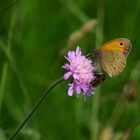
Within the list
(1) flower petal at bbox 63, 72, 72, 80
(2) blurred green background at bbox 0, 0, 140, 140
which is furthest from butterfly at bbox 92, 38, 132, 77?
(2) blurred green background at bbox 0, 0, 140, 140

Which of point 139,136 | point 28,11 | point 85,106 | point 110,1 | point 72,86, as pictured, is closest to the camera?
point 72,86

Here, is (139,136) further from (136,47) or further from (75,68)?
(136,47)

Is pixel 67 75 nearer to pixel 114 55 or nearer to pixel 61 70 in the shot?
pixel 114 55

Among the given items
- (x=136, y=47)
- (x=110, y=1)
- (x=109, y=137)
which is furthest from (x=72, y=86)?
(x=110, y=1)

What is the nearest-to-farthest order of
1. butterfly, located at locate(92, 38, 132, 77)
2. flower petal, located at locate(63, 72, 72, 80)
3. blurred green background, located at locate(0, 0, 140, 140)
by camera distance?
1. flower petal, located at locate(63, 72, 72, 80)
2. butterfly, located at locate(92, 38, 132, 77)
3. blurred green background, located at locate(0, 0, 140, 140)

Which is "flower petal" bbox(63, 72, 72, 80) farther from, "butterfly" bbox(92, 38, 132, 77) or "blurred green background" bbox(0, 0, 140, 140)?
"blurred green background" bbox(0, 0, 140, 140)

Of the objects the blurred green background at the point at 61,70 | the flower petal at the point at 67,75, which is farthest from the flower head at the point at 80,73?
the blurred green background at the point at 61,70
